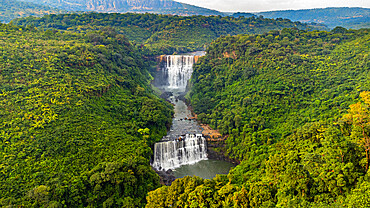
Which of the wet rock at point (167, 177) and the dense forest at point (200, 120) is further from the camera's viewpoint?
the wet rock at point (167, 177)

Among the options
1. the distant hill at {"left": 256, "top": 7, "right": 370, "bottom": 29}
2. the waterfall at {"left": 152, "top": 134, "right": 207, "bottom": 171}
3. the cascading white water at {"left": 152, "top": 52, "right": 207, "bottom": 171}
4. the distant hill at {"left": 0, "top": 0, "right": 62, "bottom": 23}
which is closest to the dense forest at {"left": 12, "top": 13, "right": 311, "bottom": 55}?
the distant hill at {"left": 0, "top": 0, "right": 62, "bottom": 23}

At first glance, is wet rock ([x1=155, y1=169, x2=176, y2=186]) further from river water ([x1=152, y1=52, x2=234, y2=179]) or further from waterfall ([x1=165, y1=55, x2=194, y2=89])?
waterfall ([x1=165, y1=55, x2=194, y2=89])

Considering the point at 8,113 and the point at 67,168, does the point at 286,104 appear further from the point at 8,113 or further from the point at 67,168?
the point at 8,113

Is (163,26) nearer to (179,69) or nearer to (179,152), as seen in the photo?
(179,69)

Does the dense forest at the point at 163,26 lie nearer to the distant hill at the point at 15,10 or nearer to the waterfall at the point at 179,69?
the waterfall at the point at 179,69


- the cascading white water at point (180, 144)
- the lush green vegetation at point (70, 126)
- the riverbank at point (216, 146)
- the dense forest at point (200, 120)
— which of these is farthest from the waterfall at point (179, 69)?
the riverbank at point (216, 146)

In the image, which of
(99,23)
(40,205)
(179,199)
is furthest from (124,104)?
(99,23)
